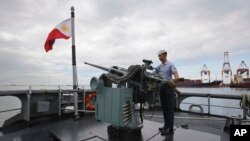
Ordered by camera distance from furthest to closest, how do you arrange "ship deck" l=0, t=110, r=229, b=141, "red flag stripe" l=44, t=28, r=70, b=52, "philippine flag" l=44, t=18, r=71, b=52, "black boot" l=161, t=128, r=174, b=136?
A: 1. "red flag stripe" l=44, t=28, r=70, b=52
2. "philippine flag" l=44, t=18, r=71, b=52
3. "black boot" l=161, t=128, r=174, b=136
4. "ship deck" l=0, t=110, r=229, b=141

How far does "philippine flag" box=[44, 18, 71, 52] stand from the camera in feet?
15.0

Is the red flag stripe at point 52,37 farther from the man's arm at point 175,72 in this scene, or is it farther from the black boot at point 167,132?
the black boot at point 167,132

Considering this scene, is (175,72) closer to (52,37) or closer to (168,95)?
(168,95)

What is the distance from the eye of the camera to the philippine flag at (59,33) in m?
4.57

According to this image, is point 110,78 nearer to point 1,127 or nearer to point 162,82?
point 162,82

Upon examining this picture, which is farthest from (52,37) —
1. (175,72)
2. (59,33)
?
(175,72)

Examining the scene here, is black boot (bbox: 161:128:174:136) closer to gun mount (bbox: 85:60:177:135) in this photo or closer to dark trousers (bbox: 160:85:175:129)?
dark trousers (bbox: 160:85:175:129)

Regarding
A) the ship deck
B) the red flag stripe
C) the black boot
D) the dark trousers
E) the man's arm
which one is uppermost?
the red flag stripe

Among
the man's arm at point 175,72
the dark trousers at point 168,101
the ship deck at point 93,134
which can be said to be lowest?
the ship deck at point 93,134

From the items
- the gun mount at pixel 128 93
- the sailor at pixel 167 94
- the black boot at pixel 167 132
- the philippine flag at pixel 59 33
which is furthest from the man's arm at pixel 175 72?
the philippine flag at pixel 59 33

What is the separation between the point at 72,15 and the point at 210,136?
3977 mm

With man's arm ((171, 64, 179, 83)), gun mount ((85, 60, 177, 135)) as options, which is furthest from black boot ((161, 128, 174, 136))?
man's arm ((171, 64, 179, 83))

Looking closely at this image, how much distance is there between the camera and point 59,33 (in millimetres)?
4699

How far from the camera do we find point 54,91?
462 centimetres
